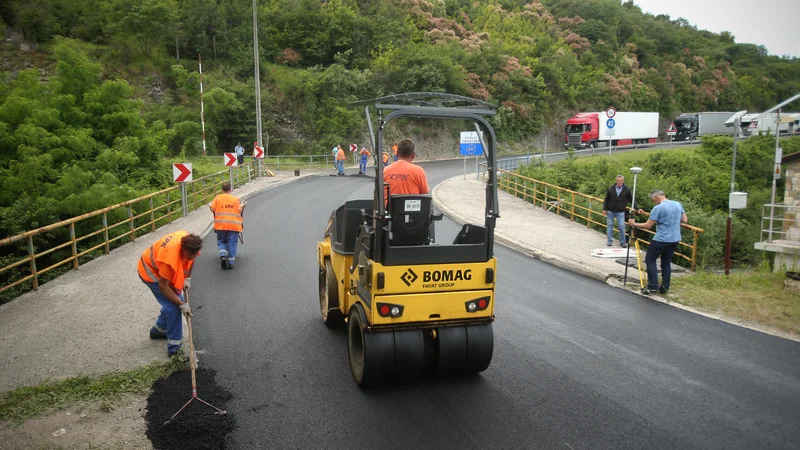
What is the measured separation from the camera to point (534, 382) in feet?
19.1

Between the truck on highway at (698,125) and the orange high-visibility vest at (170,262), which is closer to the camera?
the orange high-visibility vest at (170,262)

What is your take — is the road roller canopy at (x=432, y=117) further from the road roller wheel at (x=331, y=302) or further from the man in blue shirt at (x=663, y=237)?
the man in blue shirt at (x=663, y=237)

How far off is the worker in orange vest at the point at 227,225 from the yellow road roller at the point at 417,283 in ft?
18.7

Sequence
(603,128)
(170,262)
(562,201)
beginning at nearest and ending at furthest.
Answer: (170,262), (562,201), (603,128)

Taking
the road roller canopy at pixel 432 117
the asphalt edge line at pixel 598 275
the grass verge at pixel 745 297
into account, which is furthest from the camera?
the grass verge at pixel 745 297

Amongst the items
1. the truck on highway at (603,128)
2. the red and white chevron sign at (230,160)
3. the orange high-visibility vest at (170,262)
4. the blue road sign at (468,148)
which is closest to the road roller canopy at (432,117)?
the orange high-visibility vest at (170,262)

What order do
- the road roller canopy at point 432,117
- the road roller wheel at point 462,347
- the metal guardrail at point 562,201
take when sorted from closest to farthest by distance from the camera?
the road roller canopy at point 432,117, the road roller wheel at point 462,347, the metal guardrail at point 562,201

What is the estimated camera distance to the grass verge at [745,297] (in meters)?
8.05

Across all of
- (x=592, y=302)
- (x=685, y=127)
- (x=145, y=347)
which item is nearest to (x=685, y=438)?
(x=592, y=302)

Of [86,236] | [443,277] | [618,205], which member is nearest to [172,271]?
[443,277]

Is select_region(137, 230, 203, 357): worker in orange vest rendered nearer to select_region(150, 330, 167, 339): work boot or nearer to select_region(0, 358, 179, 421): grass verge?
select_region(0, 358, 179, 421): grass verge

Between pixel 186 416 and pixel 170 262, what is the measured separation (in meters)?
1.64

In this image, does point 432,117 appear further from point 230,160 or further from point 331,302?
point 230,160

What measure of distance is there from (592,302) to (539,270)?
90.6 inches
